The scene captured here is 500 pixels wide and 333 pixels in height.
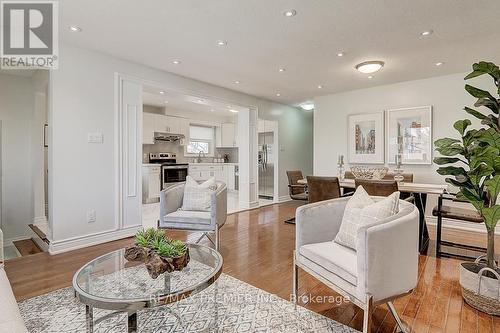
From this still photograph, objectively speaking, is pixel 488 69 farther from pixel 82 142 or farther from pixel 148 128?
pixel 148 128

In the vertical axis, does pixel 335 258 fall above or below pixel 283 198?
above

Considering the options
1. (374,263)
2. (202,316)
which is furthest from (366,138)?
(202,316)

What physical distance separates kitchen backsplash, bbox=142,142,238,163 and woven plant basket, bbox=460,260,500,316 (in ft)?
23.0

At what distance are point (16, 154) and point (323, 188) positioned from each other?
4.96 m

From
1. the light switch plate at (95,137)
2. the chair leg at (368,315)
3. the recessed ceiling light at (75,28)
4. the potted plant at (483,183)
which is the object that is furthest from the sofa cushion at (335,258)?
the recessed ceiling light at (75,28)

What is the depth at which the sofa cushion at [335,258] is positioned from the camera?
1679 mm

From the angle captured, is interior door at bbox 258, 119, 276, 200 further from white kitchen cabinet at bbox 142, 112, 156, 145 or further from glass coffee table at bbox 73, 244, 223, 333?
glass coffee table at bbox 73, 244, 223, 333

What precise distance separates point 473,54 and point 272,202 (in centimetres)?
477

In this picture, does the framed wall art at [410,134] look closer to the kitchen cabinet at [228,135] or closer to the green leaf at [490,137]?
the green leaf at [490,137]

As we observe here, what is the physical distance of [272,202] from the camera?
22.5ft

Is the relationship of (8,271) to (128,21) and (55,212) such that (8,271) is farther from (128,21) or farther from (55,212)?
(128,21)

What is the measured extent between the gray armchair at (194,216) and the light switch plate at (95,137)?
1202 millimetres

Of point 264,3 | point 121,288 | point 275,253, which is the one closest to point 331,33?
point 264,3

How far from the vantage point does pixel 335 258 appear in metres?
1.83
